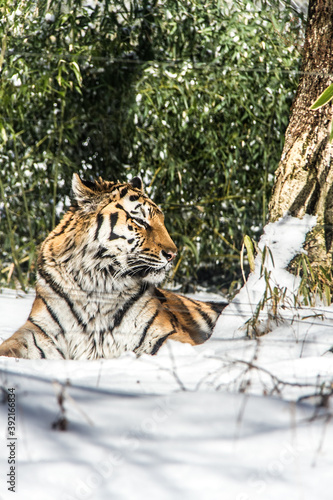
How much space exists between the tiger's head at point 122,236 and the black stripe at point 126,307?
0.28 feet

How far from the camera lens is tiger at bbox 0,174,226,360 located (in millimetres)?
2758

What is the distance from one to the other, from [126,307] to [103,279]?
0.18 meters

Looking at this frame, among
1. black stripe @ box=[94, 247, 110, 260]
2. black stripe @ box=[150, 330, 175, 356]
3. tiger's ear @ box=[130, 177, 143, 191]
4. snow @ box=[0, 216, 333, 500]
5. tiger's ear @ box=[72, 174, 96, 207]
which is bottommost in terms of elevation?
black stripe @ box=[150, 330, 175, 356]

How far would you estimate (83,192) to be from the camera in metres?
2.84

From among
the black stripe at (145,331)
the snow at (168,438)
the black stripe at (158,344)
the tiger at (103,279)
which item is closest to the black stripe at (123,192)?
the tiger at (103,279)

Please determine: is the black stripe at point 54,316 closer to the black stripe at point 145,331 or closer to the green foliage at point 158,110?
the black stripe at point 145,331

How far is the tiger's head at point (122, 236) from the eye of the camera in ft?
9.11

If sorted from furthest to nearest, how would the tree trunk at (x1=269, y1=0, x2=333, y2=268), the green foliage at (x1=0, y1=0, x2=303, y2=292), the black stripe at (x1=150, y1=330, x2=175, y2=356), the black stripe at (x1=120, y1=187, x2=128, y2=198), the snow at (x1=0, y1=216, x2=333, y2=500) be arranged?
1. the green foliage at (x1=0, y1=0, x2=303, y2=292)
2. the tree trunk at (x1=269, y1=0, x2=333, y2=268)
3. the black stripe at (x1=120, y1=187, x2=128, y2=198)
4. the black stripe at (x1=150, y1=330, x2=175, y2=356)
5. the snow at (x1=0, y1=216, x2=333, y2=500)

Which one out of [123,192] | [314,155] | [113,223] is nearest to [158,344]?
[113,223]

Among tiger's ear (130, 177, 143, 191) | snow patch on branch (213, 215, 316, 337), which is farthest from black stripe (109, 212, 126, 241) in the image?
snow patch on branch (213, 215, 316, 337)

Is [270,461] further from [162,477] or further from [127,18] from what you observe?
[127,18]

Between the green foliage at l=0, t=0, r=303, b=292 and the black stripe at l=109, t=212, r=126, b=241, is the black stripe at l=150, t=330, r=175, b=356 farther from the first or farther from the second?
the green foliage at l=0, t=0, r=303, b=292

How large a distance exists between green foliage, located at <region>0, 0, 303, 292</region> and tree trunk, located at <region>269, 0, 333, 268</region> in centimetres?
94

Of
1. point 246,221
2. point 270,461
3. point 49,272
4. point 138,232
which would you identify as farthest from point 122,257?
point 246,221
